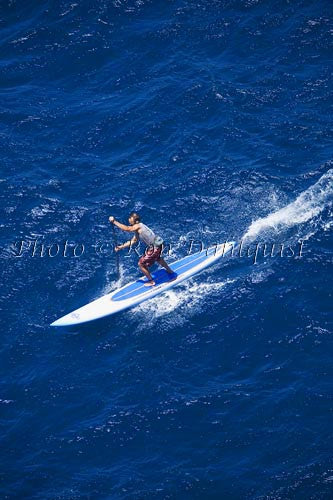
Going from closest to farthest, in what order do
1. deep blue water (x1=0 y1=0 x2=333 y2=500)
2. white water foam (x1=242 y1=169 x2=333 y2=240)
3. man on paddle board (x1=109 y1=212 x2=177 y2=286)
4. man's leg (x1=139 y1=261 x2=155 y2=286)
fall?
deep blue water (x1=0 y1=0 x2=333 y2=500) → man on paddle board (x1=109 y1=212 x2=177 y2=286) → man's leg (x1=139 y1=261 x2=155 y2=286) → white water foam (x1=242 y1=169 x2=333 y2=240)

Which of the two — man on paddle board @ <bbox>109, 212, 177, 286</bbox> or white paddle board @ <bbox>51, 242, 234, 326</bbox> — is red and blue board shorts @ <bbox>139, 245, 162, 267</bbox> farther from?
white paddle board @ <bbox>51, 242, 234, 326</bbox>

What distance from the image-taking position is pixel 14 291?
34875 mm

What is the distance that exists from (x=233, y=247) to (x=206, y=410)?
979cm

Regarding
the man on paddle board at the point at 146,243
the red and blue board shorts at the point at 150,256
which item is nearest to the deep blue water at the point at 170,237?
the man on paddle board at the point at 146,243

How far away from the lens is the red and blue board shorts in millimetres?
33750

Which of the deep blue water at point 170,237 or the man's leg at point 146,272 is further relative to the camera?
the man's leg at point 146,272

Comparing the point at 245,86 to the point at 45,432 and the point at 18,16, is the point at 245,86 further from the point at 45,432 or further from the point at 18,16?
the point at 45,432

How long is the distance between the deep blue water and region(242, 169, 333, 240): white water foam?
11cm

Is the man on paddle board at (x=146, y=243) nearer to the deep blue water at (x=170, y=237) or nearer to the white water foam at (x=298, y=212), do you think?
the deep blue water at (x=170, y=237)

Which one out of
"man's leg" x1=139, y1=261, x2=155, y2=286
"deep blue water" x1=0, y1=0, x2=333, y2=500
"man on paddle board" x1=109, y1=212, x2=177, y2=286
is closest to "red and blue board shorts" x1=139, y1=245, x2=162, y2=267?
"man on paddle board" x1=109, y1=212, x2=177, y2=286

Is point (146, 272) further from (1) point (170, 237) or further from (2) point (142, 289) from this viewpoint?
(1) point (170, 237)

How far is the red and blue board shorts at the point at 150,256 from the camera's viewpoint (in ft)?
111

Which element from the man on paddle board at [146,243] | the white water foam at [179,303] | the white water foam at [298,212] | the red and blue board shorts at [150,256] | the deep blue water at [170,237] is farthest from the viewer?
the white water foam at [298,212]

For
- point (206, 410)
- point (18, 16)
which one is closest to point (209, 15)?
point (18, 16)
